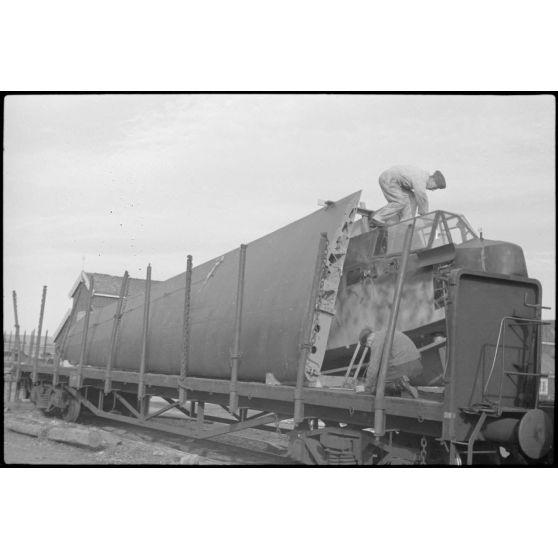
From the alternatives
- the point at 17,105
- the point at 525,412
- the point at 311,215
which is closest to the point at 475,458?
the point at 525,412

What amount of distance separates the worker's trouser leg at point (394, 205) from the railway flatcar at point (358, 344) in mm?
231

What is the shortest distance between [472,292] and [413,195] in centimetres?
268

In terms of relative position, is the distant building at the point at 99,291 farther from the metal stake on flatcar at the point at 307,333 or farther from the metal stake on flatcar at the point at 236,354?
the metal stake on flatcar at the point at 307,333

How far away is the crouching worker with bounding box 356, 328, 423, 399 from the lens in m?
6.19

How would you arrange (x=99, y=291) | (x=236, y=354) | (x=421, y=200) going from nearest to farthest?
(x=236, y=354) < (x=421, y=200) < (x=99, y=291)

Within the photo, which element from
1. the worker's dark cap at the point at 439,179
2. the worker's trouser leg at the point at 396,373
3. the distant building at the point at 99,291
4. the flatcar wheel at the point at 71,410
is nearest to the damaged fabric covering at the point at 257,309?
the worker's trouser leg at the point at 396,373

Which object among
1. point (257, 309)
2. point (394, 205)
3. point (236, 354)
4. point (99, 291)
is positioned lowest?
point (236, 354)

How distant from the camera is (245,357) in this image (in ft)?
27.0

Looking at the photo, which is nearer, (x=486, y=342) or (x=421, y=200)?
(x=486, y=342)

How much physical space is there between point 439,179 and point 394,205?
70 cm

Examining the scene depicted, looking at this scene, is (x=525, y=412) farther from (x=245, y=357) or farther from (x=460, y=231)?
(x=245, y=357)

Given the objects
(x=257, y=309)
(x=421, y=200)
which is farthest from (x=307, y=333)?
(x=421, y=200)

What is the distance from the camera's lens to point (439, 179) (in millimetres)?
8195

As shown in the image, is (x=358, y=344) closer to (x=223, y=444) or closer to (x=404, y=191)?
(x=404, y=191)
